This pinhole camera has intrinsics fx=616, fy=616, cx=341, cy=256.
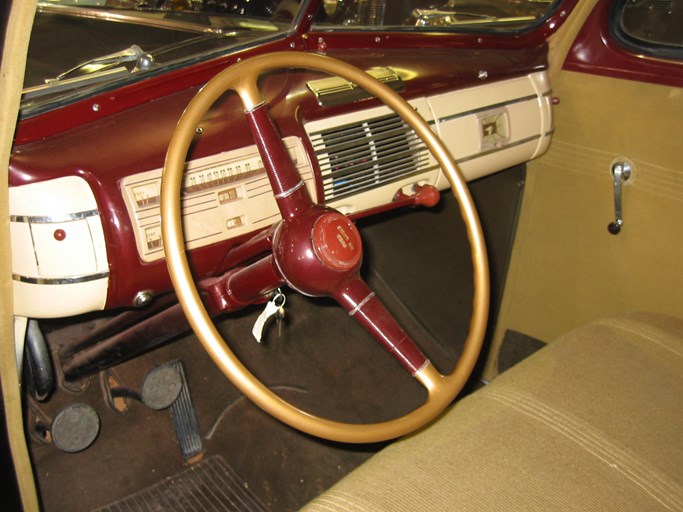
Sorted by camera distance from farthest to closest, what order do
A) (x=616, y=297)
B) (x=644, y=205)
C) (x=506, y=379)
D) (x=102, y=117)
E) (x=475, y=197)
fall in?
1. (x=475, y=197)
2. (x=616, y=297)
3. (x=644, y=205)
4. (x=506, y=379)
5. (x=102, y=117)

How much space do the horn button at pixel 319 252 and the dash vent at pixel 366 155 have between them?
1.18 feet

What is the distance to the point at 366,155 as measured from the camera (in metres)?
1.44

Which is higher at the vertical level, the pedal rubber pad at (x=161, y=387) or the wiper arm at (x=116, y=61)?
the wiper arm at (x=116, y=61)

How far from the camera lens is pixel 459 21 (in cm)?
184

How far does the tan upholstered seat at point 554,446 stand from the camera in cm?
104

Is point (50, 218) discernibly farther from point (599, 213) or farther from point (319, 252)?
point (599, 213)

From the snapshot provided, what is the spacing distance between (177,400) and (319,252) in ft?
3.98

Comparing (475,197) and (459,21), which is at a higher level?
(459,21)

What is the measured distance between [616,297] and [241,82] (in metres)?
1.47

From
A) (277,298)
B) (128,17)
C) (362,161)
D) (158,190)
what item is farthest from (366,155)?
(128,17)

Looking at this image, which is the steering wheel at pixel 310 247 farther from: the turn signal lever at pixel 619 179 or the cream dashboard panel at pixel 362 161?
the turn signal lever at pixel 619 179

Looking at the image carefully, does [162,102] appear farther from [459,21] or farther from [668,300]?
[668,300]

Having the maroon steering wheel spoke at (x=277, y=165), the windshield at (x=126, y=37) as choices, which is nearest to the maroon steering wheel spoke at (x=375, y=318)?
the maroon steering wheel spoke at (x=277, y=165)

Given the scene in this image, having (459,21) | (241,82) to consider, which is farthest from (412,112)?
(459,21)
